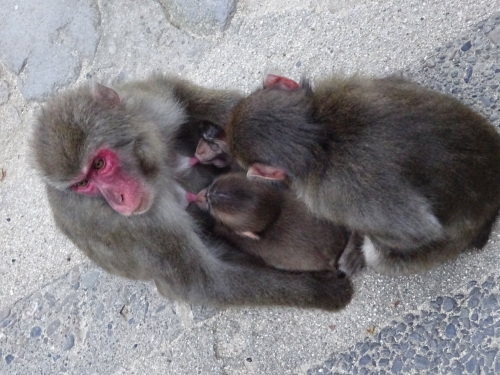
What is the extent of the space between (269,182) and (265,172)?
0.24 m

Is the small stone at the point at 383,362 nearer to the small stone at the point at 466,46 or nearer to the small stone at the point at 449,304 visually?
the small stone at the point at 449,304

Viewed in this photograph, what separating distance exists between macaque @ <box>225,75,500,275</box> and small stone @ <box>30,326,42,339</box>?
6.98 feet

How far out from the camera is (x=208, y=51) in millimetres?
4488

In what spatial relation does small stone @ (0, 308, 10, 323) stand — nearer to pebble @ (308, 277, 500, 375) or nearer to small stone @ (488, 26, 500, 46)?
pebble @ (308, 277, 500, 375)

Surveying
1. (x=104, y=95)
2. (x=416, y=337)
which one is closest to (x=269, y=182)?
(x=104, y=95)

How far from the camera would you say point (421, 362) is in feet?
11.0

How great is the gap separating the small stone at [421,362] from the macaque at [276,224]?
25.5 inches

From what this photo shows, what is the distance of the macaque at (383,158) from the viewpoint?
Answer: 280 centimetres

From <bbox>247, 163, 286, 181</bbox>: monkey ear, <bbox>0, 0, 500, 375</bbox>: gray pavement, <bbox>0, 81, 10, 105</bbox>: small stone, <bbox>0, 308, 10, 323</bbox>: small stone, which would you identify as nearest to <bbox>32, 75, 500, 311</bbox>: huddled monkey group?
<bbox>247, 163, 286, 181</bbox>: monkey ear

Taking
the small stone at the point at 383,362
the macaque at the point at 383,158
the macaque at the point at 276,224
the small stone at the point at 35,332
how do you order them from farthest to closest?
1. the small stone at the point at 35,332
2. the macaque at the point at 276,224
3. the small stone at the point at 383,362
4. the macaque at the point at 383,158

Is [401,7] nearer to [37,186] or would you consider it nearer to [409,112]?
[409,112]

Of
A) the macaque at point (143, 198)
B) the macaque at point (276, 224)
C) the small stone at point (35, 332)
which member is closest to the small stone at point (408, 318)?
the macaque at point (143, 198)

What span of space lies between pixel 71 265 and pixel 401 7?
2698 millimetres

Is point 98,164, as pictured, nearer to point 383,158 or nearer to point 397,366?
point 383,158
